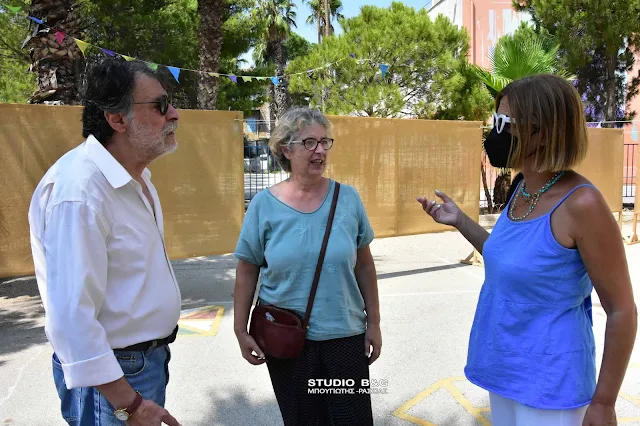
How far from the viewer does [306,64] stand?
580 inches

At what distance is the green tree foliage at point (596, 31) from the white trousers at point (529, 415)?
1511cm

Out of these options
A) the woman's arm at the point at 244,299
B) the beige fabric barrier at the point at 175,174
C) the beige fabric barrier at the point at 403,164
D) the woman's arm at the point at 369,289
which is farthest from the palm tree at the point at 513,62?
the woman's arm at the point at 244,299

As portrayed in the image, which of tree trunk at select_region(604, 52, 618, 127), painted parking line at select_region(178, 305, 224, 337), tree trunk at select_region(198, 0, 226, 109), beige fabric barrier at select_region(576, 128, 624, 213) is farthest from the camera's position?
tree trunk at select_region(604, 52, 618, 127)

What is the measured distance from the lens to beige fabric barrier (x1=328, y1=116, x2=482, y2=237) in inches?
250

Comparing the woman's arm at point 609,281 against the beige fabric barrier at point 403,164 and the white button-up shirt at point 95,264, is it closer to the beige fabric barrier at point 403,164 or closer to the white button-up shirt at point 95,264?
the white button-up shirt at point 95,264

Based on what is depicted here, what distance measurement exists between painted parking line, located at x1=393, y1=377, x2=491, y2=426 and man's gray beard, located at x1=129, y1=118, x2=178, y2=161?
2.42 m

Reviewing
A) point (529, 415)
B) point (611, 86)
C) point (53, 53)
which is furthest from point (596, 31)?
point (529, 415)

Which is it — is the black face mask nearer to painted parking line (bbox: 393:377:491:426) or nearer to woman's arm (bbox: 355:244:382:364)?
woman's arm (bbox: 355:244:382:364)

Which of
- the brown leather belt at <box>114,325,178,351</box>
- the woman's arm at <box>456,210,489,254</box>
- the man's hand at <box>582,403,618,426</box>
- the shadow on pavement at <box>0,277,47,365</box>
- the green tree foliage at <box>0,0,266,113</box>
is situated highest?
the green tree foliage at <box>0,0,266,113</box>

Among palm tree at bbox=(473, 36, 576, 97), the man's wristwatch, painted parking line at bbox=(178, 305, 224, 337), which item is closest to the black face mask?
the man's wristwatch

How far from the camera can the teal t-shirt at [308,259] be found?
2337 millimetres

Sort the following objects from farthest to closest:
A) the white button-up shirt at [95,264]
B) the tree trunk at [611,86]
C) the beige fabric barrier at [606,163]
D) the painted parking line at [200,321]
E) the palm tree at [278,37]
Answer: the palm tree at [278,37] → the tree trunk at [611,86] → the beige fabric barrier at [606,163] → the painted parking line at [200,321] → the white button-up shirt at [95,264]

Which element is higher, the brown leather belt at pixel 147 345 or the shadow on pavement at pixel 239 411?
the brown leather belt at pixel 147 345

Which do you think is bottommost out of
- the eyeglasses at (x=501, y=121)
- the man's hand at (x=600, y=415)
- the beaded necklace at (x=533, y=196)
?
the man's hand at (x=600, y=415)
